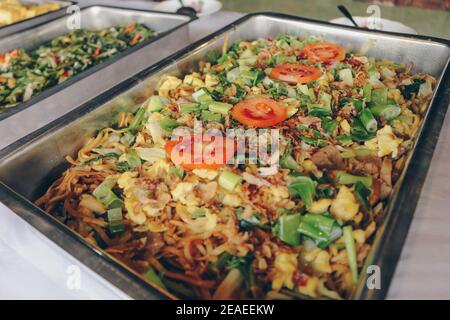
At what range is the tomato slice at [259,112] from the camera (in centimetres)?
155

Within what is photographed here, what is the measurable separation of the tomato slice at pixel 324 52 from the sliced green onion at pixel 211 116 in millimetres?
726

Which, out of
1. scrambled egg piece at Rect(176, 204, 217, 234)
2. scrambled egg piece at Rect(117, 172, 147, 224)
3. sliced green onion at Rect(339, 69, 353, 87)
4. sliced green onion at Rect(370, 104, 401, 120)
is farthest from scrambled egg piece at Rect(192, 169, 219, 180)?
sliced green onion at Rect(339, 69, 353, 87)

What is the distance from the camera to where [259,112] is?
1615mm

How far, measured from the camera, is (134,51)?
6.86ft

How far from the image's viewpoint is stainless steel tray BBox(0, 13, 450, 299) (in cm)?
96

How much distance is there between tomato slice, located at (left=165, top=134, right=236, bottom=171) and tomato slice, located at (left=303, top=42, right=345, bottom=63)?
2.93 ft

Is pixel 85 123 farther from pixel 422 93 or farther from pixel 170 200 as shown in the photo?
pixel 422 93

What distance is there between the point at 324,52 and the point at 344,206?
3.86 ft

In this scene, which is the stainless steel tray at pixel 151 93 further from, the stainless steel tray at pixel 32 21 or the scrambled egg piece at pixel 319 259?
the stainless steel tray at pixel 32 21

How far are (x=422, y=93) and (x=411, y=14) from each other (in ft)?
10.4

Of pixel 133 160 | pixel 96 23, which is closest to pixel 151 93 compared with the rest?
pixel 133 160

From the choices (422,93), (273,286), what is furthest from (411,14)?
(273,286)

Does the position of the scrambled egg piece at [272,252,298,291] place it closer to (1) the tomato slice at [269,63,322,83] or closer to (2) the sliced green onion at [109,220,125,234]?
(2) the sliced green onion at [109,220,125,234]

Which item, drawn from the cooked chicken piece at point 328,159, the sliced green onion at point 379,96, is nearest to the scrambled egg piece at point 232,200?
the cooked chicken piece at point 328,159
